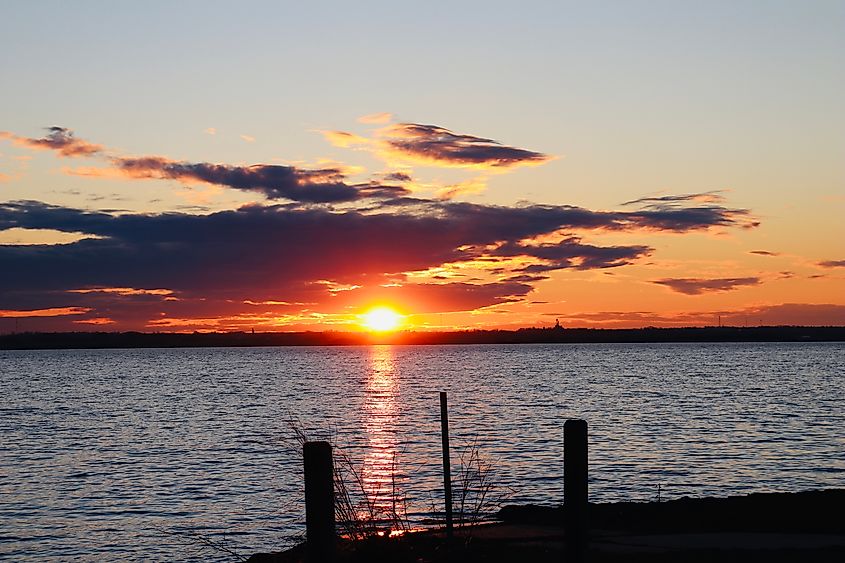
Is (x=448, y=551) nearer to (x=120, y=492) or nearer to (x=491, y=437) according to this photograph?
(x=120, y=492)

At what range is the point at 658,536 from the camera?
17062 millimetres

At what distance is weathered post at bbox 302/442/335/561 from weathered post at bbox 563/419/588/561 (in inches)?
87.1

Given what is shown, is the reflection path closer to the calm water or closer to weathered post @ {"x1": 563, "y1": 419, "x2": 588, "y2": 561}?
the calm water

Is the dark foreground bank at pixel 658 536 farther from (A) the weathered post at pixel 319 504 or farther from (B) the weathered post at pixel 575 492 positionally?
(A) the weathered post at pixel 319 504

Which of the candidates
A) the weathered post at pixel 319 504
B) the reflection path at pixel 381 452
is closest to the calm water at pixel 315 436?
the reflection path at pixel 381 452

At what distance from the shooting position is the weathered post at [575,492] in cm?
962

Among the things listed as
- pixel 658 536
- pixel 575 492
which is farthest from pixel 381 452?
pixel 575 492

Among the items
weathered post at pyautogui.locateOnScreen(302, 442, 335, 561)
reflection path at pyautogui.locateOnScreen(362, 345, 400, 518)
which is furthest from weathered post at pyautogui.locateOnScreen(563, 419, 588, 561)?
reflection path at pyautogui.locateOnScreen(362, 345, 400, 518)

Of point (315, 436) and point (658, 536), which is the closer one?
point (658, 536)

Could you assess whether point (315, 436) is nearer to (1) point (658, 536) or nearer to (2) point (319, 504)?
(1) point (658, 536)

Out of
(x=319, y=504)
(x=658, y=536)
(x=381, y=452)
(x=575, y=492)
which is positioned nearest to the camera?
(x=319, y=504)

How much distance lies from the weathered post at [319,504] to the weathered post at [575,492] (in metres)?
2.21

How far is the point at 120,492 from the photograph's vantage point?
35.7 m

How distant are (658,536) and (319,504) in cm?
952
